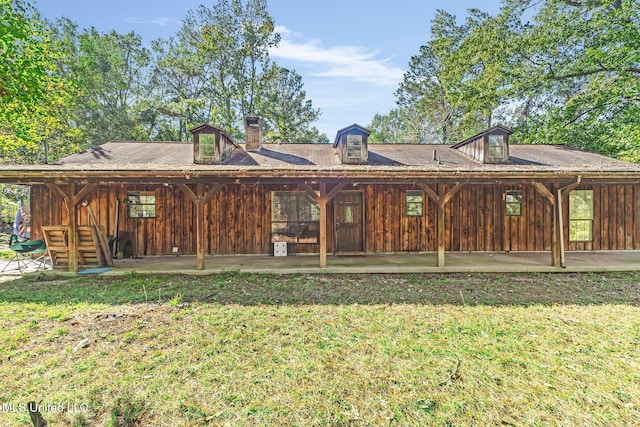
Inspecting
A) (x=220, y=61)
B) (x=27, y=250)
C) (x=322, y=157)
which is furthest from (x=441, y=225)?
(x=220, y=61)

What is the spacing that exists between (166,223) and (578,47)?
741 inches

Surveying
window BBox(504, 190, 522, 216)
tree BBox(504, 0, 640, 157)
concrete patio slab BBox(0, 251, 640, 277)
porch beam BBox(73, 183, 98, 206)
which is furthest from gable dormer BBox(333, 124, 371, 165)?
tree BBox(504, 0, 640, 157)

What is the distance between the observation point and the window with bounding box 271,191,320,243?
29.7 feet

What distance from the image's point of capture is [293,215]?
9.09 metres

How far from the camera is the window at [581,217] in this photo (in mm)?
9406

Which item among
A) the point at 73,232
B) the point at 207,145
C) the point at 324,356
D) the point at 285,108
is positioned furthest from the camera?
the point at 285,108

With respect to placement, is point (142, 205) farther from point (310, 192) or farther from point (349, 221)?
point (349, 221)

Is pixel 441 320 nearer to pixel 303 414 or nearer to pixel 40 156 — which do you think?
pixel 303 414

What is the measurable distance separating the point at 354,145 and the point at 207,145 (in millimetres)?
4417

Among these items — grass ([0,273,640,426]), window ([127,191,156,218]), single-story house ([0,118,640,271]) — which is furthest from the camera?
window ([127,191,156,218])

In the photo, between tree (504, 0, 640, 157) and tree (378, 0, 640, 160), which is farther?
tree (378, 0, 640, 160)

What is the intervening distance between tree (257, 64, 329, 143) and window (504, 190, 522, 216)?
14971mm

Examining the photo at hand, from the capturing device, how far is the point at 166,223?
29.3ft

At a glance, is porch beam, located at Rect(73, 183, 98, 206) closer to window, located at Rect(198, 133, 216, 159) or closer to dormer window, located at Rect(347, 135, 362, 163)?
window, located at Rect(198, 133, 216, 159)
